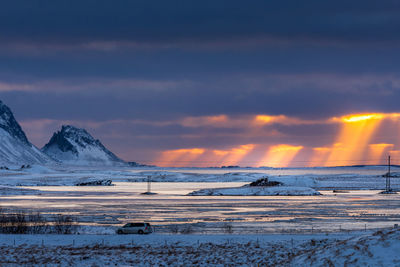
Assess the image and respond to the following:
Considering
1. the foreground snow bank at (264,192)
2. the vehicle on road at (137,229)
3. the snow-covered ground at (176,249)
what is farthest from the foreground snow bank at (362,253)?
the foreground snow bank at (264,192)

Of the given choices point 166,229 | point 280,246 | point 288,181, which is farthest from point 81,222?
point 288,181

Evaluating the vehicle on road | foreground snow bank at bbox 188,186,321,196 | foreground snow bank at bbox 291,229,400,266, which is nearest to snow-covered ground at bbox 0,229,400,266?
foreground snow bank at bbox 291,229,400,266

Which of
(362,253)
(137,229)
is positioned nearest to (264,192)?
(137,229)

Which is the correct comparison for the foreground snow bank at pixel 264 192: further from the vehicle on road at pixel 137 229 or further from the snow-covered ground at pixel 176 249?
the snow-covered ground at pixel 176 249

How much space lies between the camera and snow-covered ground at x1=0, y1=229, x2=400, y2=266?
33.3 metres

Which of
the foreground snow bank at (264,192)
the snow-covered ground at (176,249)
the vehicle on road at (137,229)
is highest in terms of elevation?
the foreground snow bank at (264,192)

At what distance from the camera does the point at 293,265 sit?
103ft

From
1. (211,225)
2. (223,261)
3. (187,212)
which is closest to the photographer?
(223,261)

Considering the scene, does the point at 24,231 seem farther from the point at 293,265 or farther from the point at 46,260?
the point at 293,265

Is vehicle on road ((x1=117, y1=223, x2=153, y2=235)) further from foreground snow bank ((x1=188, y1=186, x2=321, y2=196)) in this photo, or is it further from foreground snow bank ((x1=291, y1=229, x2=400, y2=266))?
foreground snow bank ((x1=188, y1=186, x2=321, y2=196))

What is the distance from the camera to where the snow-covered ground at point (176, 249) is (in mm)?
A: 33312

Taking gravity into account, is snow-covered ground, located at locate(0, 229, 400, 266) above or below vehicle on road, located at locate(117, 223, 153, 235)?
below

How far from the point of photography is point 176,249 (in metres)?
42.7

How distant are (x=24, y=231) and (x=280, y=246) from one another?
25832 mm
